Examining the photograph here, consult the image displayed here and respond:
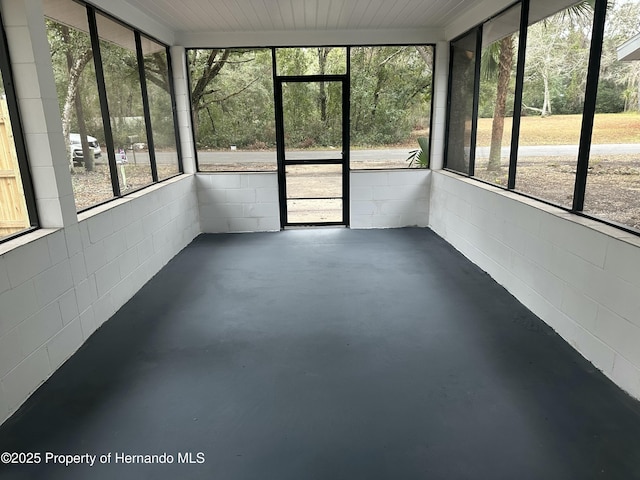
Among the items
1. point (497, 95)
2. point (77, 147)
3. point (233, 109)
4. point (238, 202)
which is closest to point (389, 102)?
point (497, 95)

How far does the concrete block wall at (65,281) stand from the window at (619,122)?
3.60 metres

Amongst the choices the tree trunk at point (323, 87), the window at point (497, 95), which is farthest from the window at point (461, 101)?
the tree trunk at point (323, 87)

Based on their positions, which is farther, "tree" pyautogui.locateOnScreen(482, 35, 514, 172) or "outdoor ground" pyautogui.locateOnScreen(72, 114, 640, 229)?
"tree" pyautogui.locateOnScreen(482, 35, 514, 172)

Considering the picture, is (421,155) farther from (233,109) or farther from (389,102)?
→ (233,109)

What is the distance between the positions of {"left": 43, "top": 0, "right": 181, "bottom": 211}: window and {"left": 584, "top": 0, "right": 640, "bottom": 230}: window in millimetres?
3666

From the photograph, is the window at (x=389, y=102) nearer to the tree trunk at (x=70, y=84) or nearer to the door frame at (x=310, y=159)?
the door frame at (x=310, y=159)

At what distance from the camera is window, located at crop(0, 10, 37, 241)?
8.63 ft

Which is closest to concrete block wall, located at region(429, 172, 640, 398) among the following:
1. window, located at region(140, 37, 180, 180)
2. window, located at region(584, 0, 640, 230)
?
window, located at region(584, 0, 640, 230)

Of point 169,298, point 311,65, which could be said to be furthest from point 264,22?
point 169,298

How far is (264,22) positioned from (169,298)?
3.41 meters

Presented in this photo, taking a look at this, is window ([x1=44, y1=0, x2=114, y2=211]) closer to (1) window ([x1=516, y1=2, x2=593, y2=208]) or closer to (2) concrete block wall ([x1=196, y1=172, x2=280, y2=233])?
(2) concrete block wall ([x1=196, y1=172, x2=280, y2=233])

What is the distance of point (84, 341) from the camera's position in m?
3.11

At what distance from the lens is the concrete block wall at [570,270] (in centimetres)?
244

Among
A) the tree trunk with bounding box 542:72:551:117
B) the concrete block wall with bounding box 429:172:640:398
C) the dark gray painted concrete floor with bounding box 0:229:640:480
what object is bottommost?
the dark gray painted concrete floor with bounding box 0:229:640:480
